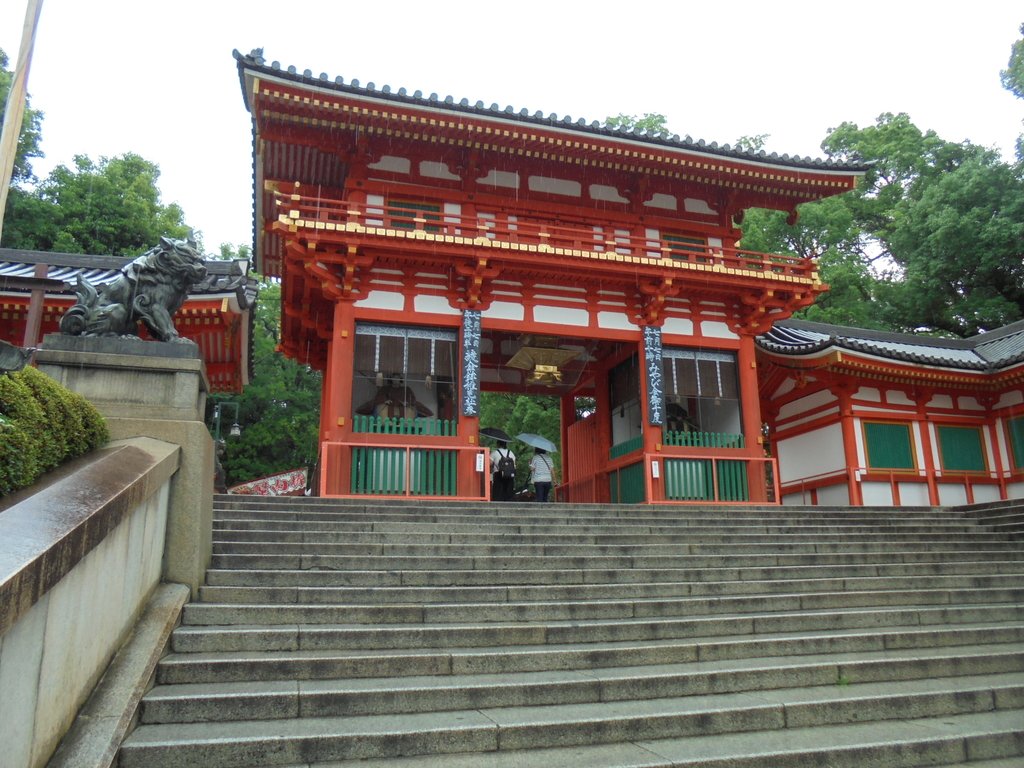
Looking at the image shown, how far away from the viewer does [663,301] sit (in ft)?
44.3

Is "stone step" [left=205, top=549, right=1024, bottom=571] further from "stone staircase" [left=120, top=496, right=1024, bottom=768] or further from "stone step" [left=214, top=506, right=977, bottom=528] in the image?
"stone step" [left=214, top=506, right=977, bottom=528]

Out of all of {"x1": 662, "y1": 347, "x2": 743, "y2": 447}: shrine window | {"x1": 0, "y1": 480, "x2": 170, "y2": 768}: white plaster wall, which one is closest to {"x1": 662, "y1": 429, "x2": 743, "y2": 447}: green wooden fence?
{"x1": 662, "y1": 347, "x2": 743, "y2": 447}: shrine window

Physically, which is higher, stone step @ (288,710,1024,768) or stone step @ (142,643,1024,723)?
stone step @ (142,643,1024,723)

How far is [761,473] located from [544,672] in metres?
9.61

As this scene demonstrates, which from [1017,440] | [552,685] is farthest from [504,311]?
[1017,440]

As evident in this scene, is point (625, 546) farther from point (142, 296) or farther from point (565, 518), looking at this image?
point (142, 296)

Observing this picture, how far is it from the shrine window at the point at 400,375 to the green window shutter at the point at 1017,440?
13053 mm

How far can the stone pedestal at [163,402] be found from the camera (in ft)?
17.4

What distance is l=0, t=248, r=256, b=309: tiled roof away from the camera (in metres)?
12.5

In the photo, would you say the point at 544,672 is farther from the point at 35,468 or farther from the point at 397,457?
the point at 397,457

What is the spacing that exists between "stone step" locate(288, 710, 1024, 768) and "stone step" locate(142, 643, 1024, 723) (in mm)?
491

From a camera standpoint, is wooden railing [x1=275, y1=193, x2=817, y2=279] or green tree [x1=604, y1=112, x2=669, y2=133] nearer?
wooden railing [x1=275, y1=193, x2=817, y2=279]

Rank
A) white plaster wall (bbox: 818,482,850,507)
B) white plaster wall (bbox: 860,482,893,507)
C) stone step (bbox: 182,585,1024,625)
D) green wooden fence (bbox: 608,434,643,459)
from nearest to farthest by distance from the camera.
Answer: stone step (bbox: 182,585,1024,625), green wooden fence (bbox: 608,434,643,459), white plaster wall (bbox: 860,482,893,507), white plaster wall (bbox: 818,482,850,507)

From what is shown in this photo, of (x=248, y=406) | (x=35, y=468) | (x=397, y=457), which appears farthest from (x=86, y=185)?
(x=35, y=468)
